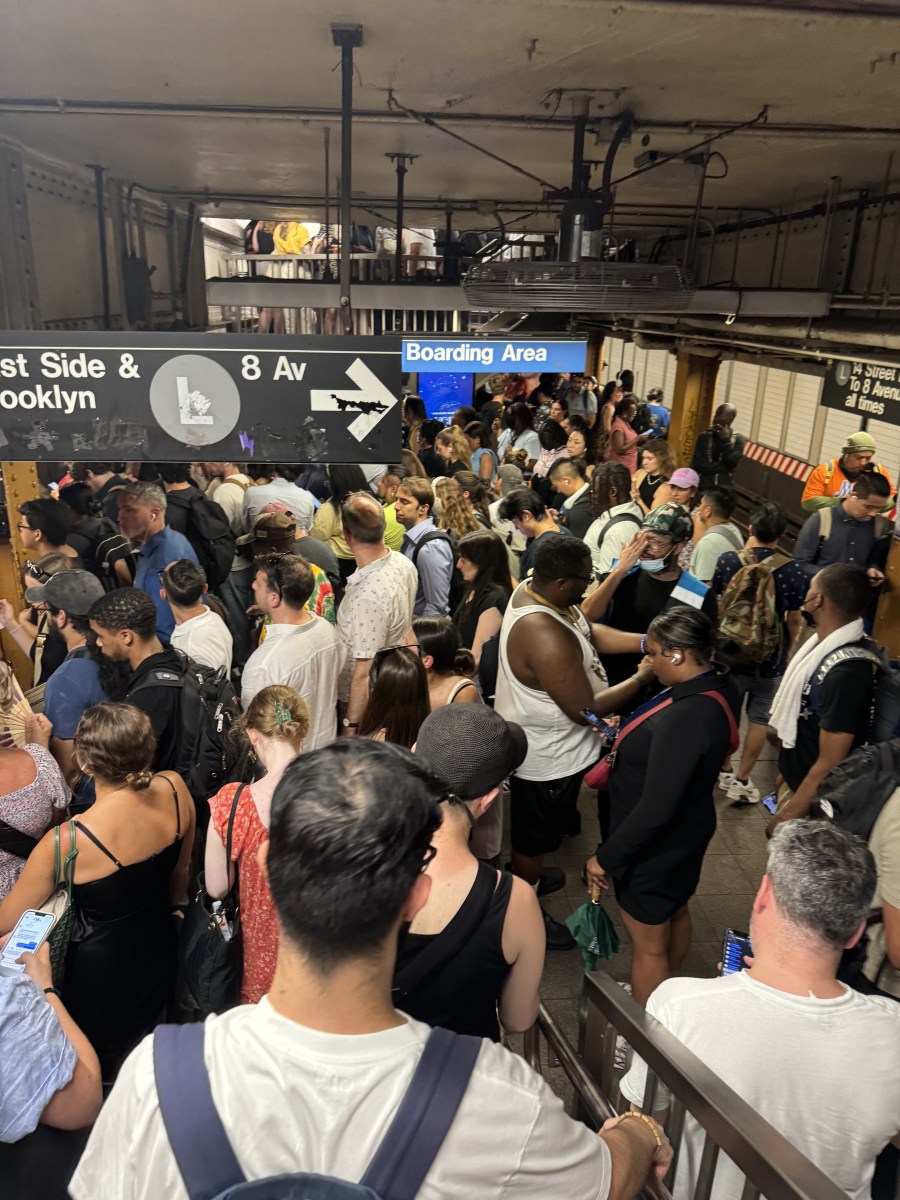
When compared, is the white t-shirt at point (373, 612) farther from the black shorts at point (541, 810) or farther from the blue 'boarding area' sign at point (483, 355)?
the blue 'boarding area' sign at point (483, 355)

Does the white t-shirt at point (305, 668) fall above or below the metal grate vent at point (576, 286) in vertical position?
below

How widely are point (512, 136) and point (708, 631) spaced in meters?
4.00

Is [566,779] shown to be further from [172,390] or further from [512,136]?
[512,136]

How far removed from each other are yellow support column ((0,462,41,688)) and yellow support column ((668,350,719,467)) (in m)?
9.94

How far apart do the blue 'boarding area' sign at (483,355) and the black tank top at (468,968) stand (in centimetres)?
354

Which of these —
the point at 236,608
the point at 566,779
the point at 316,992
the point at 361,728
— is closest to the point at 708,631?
the point at 566,779

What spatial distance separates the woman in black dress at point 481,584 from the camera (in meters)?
4.02

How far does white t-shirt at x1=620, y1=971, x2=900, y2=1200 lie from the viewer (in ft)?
4.99

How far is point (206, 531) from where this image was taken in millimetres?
5262

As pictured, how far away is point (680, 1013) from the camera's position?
1633mm

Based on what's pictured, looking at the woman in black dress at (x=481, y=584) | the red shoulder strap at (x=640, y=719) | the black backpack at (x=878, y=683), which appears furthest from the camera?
the woman in black dress at (x=481, y=584)

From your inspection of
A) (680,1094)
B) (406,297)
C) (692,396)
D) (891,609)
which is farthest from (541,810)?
(692,396)

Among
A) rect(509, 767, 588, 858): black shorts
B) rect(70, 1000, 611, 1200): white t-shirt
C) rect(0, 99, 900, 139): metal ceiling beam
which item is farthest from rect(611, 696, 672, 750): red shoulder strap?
rect(0, 99, 900, 139): metal ceiling beam

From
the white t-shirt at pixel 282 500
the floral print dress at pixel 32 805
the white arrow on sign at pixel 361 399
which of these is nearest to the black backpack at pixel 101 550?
the white t-shirt at pixel 282 500
